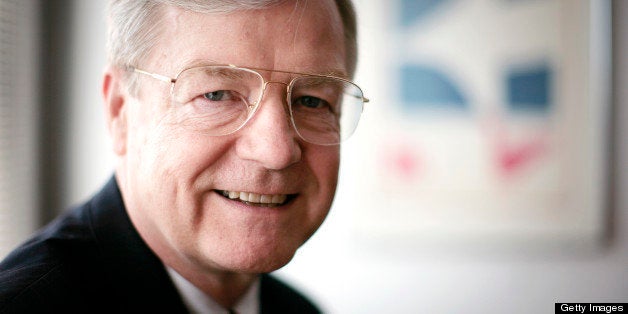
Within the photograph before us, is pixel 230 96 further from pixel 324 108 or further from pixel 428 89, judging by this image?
pixel 428 89

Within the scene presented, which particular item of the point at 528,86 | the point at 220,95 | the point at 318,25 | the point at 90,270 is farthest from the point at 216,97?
the point at 528,86

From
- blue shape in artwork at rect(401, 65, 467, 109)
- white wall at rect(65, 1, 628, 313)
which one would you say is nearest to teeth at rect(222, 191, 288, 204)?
white wall at rect(65, 1, 628, 313)

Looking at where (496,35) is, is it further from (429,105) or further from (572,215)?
(572,215)

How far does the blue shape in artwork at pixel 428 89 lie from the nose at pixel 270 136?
1.78 meters

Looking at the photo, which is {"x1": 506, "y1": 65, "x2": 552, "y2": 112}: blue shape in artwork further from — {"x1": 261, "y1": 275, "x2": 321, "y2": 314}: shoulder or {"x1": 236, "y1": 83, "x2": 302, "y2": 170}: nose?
{"x1": 236, "y1": 83, "x2": 302, "y2": 170}: nose

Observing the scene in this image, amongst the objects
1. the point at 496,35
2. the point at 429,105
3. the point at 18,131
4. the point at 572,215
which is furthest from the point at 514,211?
the point at 18,131

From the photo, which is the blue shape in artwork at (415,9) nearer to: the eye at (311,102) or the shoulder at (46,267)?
the eye at (311,102)

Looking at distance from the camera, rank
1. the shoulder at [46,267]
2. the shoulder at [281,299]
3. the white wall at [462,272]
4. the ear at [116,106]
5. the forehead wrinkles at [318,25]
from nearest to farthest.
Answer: the shoulder at [46,267] < the forehead wrinkles at [318,25] < the ear at [116,106] < the shoulder at [281,299] < the white wall at [462,272]

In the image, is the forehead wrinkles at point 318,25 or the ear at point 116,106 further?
the ear at point 116,106

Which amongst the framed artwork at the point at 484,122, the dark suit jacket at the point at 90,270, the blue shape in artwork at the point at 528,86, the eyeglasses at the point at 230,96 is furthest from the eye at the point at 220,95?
the blue shape in artwork at the point at 528,86

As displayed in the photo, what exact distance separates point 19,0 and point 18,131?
1.66 feet

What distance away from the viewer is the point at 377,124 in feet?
8.33

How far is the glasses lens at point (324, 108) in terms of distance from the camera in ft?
2.94

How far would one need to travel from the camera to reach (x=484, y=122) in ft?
8.41
